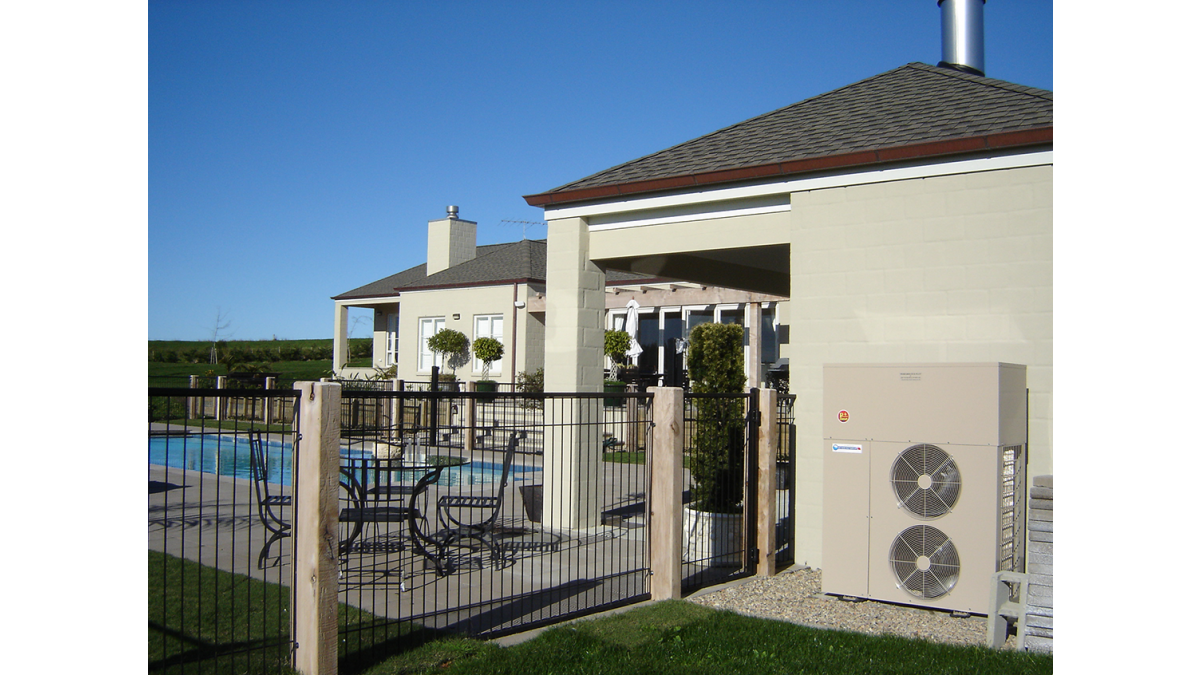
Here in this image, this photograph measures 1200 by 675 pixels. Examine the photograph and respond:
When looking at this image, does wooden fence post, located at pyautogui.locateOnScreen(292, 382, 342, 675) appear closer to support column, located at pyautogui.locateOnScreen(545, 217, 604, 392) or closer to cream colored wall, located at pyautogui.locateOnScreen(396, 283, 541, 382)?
support column, located at pyautogui.locateOnScreen(545, 217, 604, 392)

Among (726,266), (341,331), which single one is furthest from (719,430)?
(341,331)

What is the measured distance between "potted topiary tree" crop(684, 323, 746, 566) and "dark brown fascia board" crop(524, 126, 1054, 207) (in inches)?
68.1

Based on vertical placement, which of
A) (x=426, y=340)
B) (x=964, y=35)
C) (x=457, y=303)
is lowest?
(x=426, y=340)

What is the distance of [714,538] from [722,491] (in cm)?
50

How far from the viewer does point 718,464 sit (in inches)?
331

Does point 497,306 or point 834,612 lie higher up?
point 497,306

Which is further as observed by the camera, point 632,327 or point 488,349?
point 488,349

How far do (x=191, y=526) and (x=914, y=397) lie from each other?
7974 mm

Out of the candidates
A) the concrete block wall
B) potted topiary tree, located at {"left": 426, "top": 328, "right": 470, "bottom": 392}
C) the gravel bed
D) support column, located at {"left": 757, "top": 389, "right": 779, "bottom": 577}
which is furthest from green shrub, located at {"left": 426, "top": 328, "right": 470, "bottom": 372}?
the concrete block wall

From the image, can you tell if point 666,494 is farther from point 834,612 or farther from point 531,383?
point 531,383

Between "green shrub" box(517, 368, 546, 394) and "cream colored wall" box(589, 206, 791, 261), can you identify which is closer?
"cream colored wall" box(589, 206, 791, 261)

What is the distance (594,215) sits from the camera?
1039cm

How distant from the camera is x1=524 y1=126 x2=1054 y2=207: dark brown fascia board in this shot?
737cm

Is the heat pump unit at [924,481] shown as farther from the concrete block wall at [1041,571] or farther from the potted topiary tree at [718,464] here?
the potted topiary tree at [718,464]
